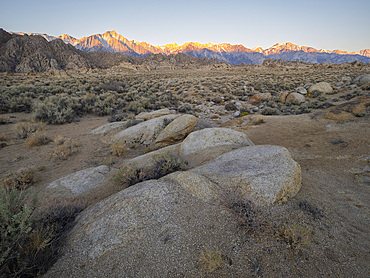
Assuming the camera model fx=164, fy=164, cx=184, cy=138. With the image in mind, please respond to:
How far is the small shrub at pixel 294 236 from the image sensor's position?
2.03 metres

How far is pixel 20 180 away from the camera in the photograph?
4.36m

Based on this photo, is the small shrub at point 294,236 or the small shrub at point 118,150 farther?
the small shrub at point 118,150

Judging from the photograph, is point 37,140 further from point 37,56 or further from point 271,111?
point 37,56

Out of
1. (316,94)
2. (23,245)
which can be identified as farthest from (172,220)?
(316,94)

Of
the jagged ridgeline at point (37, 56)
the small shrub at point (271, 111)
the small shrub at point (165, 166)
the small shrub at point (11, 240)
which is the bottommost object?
the small shrub at point (271, 111)

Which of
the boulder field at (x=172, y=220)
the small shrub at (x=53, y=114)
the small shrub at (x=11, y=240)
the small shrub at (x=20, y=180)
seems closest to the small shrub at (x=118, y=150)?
the small shrub at (x=20, y=180)

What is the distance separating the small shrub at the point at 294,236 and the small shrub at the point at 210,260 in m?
0.88

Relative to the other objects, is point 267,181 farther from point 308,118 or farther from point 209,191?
point 308,118

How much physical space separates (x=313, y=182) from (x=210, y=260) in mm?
3126

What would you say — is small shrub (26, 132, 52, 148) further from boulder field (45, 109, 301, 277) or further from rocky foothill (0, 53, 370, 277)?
boulder field (45, 109, 301, 277)

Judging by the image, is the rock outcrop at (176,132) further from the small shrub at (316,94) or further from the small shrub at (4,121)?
the small shrub at (316,94)

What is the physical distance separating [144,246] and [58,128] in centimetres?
1064

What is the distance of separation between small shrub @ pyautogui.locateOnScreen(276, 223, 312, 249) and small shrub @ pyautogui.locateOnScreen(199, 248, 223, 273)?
88cm

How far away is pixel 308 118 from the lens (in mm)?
8055
